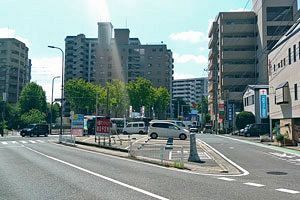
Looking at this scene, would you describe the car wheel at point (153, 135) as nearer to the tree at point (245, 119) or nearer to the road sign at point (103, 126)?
the road sign at point (103, 126)

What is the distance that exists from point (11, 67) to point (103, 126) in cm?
8741

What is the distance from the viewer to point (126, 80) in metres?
120

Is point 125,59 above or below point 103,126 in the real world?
above

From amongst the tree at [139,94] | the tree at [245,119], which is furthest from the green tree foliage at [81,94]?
the tree at [245,119]

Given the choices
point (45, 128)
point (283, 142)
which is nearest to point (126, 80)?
point (45, 128)

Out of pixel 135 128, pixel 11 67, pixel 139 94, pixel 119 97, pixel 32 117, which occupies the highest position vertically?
pixel 11 67

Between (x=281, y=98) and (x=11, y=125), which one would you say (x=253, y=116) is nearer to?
(x=281, y=98)

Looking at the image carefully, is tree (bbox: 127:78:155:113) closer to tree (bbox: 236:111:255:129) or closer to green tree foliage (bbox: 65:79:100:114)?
green tree foliage (bbox: 65:79:100:114)

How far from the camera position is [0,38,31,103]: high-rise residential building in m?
103

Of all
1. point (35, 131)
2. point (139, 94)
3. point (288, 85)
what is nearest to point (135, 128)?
point (35, 131)

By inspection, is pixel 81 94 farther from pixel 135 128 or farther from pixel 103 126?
pixel 103 126

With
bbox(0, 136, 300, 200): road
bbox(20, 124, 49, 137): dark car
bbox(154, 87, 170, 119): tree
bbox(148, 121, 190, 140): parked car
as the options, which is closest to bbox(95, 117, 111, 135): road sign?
bbox(148, 121, 190, 140): parked car

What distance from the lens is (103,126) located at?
85.1 ft

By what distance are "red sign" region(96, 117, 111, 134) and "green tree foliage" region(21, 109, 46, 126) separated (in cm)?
4633
